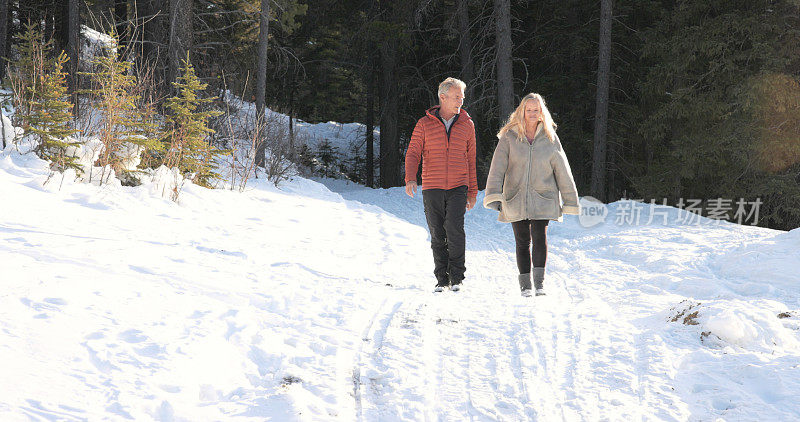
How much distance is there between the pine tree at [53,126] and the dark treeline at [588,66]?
4.22 metres

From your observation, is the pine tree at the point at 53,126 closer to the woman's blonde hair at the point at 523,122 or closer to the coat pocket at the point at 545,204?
the woman's blonde hair at the point at 523,122

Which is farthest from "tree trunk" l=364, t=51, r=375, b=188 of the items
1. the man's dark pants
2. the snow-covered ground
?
the man's dark pants

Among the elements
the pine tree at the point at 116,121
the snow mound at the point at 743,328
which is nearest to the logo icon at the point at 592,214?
the snow mound at the point at 743,328

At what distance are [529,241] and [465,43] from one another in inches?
596

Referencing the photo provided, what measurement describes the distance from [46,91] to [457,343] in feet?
19.0

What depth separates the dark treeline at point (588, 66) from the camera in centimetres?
1427

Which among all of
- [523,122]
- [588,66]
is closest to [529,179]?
[523,122]

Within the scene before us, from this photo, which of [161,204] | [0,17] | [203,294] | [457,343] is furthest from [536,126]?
[0,17]

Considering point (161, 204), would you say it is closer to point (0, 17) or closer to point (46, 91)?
point (46, 91)

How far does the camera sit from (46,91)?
670cm

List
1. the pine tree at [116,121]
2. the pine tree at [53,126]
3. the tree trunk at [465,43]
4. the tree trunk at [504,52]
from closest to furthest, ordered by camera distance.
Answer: the pine tree at [53,126], the pine tree at [116,121], the tree trunk at [504,52], the tree trunk at [465,43]

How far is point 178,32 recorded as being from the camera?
1342 cm

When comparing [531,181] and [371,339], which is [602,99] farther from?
[371,339]

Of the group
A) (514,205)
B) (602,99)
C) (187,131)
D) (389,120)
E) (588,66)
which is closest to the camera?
(514,205)
